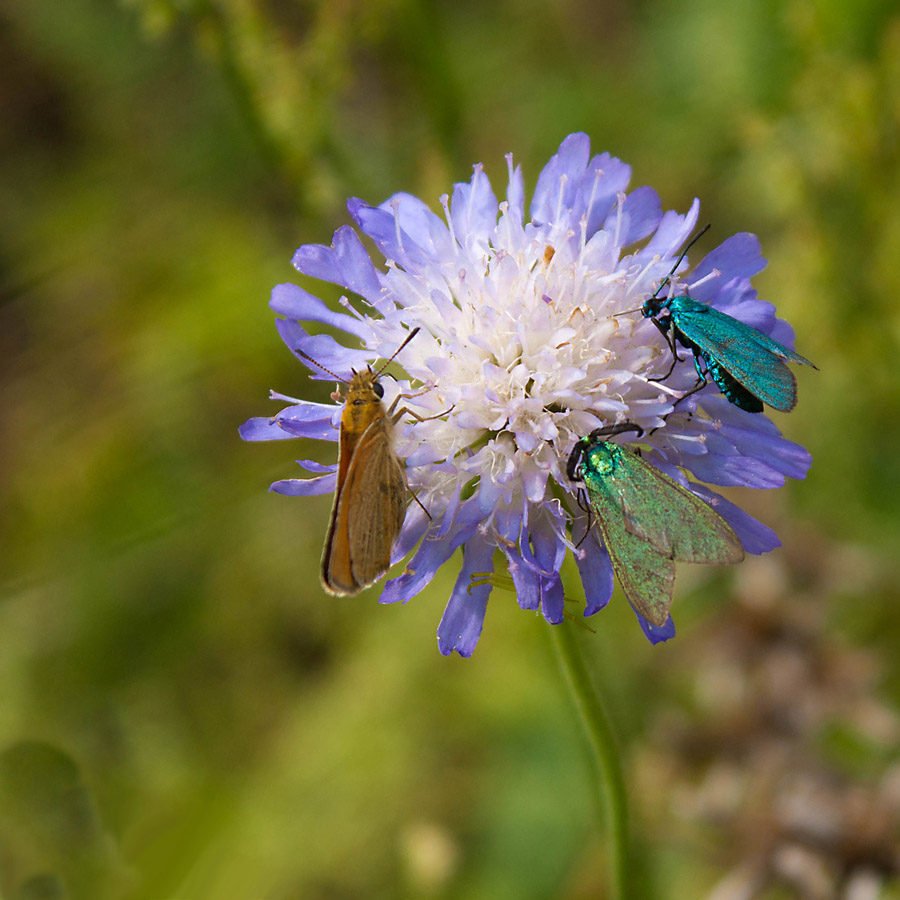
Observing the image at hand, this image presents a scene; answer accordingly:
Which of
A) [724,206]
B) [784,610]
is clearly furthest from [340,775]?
[724,206]

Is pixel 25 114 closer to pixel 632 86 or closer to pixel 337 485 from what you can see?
pixel 632 86

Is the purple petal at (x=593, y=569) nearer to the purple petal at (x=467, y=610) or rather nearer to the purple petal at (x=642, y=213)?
the purple petal at (x=467, y=610)

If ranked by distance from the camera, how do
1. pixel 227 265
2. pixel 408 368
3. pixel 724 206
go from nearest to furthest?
pixel 408 368 → pixel 724 206 → pixel 227 265

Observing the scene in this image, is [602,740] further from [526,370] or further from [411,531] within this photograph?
[526,370]

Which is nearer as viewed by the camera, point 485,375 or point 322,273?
point 485,375

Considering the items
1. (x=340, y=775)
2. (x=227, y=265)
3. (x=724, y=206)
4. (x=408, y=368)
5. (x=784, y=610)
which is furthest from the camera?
(x=227, y=265)

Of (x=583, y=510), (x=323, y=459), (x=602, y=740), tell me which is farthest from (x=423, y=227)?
(x=323, y=459)

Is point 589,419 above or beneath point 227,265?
beneath
